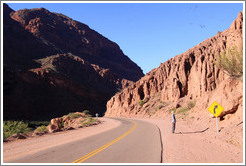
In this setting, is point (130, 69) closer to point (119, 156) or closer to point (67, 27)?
point (67, 27)

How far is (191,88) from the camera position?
144 feet

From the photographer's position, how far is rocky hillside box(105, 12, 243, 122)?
806 inches

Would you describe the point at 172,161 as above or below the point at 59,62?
below

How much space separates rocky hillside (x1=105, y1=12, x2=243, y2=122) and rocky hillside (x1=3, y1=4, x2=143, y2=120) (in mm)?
22425

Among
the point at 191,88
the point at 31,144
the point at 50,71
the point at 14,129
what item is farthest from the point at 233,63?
the point at 50,71

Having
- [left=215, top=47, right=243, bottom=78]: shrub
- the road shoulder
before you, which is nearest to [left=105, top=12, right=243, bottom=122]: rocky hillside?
[left=215, top=47, right=243, bottom=78]: shrub

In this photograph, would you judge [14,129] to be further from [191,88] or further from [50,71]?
[50,71]

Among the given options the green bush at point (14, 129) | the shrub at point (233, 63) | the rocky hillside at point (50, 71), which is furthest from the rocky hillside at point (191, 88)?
the rocky hillside at point (50, 71)

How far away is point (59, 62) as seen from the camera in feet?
332

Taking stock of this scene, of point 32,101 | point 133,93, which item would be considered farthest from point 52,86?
point 133,93

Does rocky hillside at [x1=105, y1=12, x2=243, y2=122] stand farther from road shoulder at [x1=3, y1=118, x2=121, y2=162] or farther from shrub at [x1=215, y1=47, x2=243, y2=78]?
road shoulder at [x1=3, y1=118, x2=121, y2=162]

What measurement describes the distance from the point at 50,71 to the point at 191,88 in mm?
61422

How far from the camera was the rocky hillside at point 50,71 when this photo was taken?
7412 centimetres

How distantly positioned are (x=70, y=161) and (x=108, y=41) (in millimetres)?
189883
